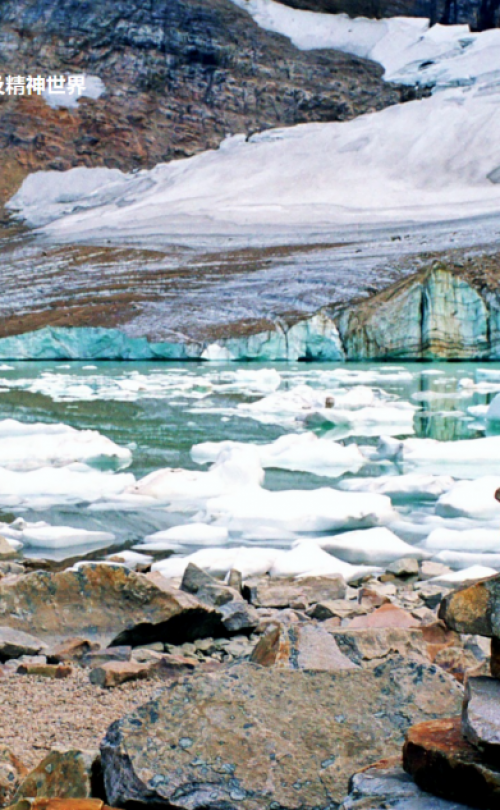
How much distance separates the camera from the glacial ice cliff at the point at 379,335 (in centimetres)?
2086

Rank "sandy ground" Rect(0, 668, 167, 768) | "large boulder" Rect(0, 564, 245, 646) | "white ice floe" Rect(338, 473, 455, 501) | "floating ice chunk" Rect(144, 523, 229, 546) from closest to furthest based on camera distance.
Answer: "sandy ground" Rect(0, 668, 167, 768) → "large boulder" Rect(0, 564, 245, 646) → "floating ice chunk" Rect(144, 523, 229, 546) → "white ice floe" Rect(338, 473, 455, 501)

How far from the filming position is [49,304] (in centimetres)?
3022

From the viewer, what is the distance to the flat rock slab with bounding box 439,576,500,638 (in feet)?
3.79

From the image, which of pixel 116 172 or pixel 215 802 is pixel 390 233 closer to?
pixel 116 172

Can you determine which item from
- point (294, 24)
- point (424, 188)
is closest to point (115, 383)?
point (424, 188)

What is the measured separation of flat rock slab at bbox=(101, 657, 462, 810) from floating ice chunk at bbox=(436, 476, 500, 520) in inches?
103

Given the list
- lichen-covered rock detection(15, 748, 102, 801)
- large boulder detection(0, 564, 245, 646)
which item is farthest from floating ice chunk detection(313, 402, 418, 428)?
lichen-covered rock detection(15, 748, 102, 801)

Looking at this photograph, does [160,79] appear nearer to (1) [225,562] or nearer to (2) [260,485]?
(2) [260,485]

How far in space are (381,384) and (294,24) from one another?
52.2 meters

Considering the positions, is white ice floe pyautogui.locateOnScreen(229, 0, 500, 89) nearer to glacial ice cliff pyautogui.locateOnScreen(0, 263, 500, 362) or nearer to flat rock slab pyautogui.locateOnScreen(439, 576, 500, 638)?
glacial ice cliff pyautogui.locateOnScreen(0, 263, 500, 362)

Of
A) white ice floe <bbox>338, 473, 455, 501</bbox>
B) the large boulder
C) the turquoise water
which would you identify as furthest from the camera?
white ice floe <bbox>338, 473, 455, 501</bbox>

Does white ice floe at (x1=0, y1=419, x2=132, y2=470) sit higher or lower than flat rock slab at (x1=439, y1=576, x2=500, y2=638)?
lower

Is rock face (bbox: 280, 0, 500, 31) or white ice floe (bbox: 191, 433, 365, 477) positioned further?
rock face (bbox: 280, 0, 500, 31)

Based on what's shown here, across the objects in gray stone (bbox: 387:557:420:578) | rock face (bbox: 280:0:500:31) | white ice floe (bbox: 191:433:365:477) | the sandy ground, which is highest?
rock face (bbox: 280:0:500:31)
